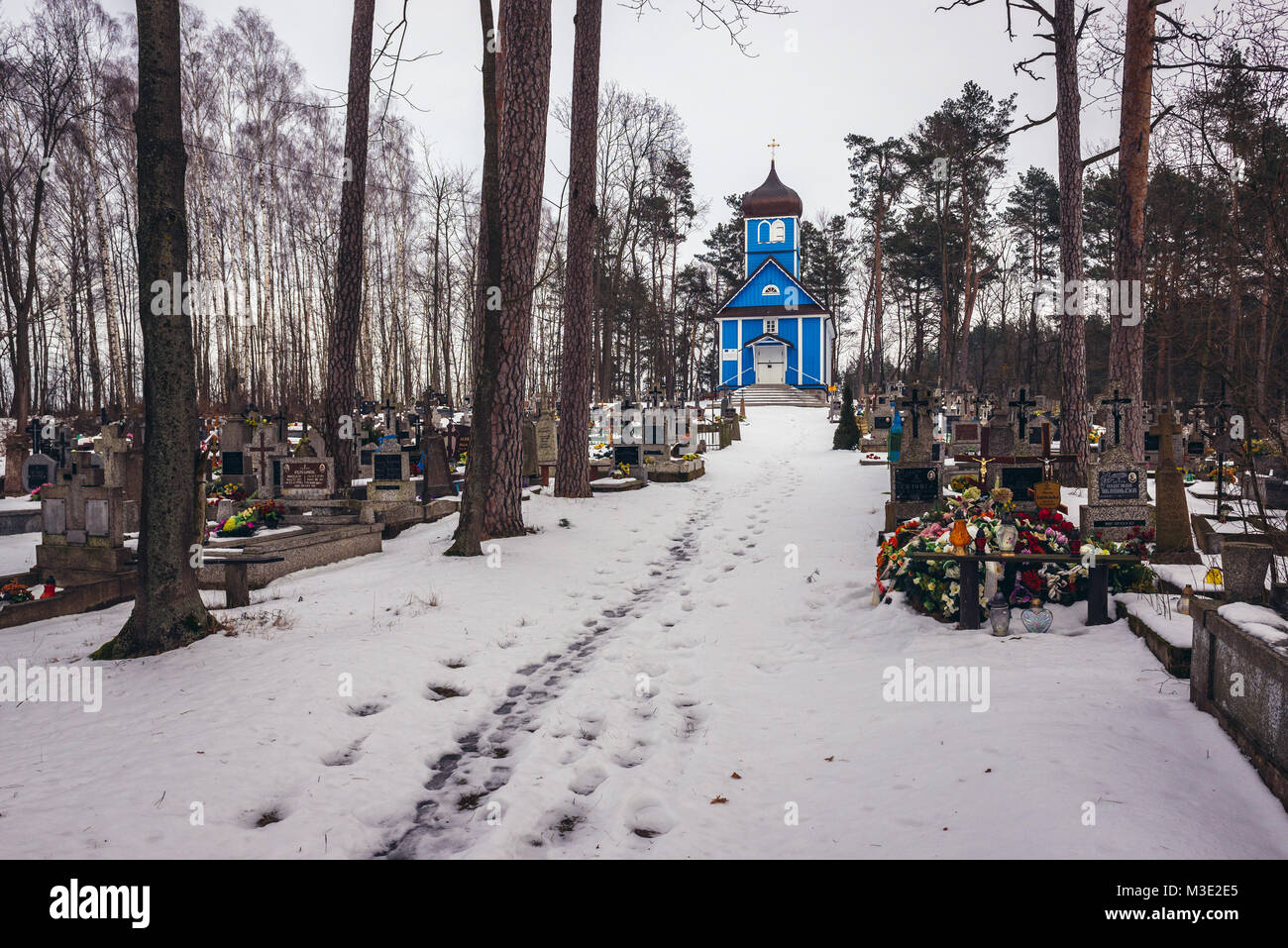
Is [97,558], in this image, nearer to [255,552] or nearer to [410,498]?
Answer: [255,552]

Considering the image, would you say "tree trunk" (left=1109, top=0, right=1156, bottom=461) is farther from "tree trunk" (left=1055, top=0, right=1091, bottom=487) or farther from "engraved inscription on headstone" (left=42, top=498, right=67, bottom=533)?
"engraved inscription on headstone" (left=42, top=498, right=67, bottom=533)

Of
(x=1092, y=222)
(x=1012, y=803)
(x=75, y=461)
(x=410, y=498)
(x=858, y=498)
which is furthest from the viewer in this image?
(x=1092, y=222)

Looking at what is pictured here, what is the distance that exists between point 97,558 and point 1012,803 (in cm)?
869

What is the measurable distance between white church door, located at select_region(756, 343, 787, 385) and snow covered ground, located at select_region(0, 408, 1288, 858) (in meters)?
38.9

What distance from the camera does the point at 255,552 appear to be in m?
8.09

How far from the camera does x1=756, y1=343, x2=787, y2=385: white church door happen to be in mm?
44875

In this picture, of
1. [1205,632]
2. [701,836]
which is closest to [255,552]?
[701,836]

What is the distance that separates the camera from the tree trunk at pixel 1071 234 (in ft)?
36.7

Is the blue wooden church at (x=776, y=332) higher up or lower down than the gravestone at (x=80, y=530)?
higher up

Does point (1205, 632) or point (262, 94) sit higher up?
point (262, 94)

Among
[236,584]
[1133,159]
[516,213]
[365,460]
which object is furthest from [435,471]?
[1133,159]

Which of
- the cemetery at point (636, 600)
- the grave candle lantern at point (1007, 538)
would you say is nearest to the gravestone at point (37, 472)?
the cemetery at point (636, 600)

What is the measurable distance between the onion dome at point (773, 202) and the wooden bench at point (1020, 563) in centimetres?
4541

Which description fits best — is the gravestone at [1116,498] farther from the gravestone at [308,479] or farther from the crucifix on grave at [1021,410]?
the gravestone at [308,479]
